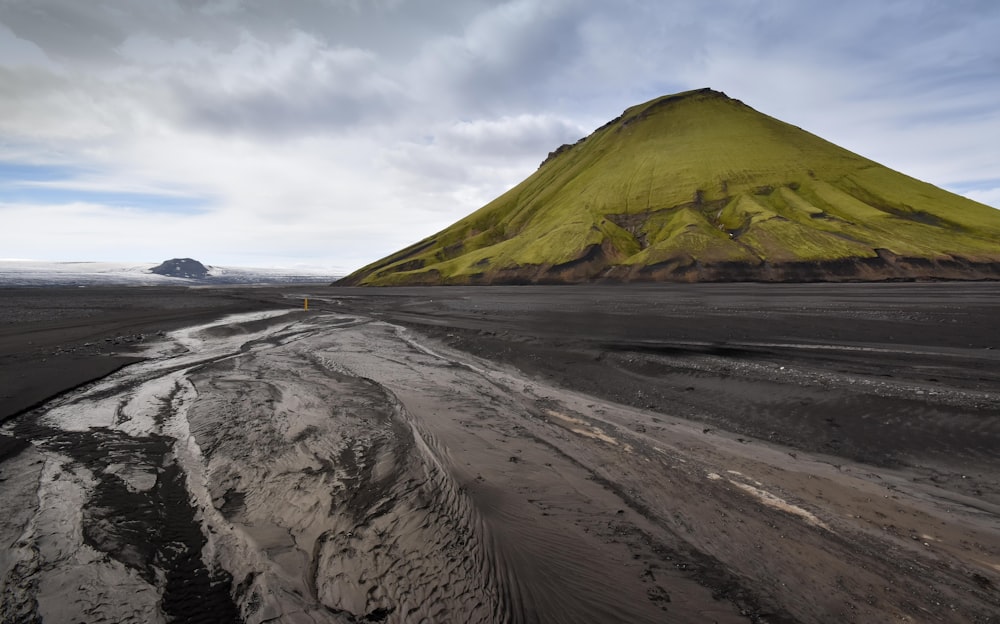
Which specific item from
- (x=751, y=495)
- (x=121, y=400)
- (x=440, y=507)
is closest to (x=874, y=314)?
(x=751, y=495)

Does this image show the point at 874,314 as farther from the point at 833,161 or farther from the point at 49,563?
the point at 833,161

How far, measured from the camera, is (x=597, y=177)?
14012 centimetres

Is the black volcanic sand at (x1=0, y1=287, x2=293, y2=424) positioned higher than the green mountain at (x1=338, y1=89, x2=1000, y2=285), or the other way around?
the green mountain at (x1=338, y1=89, x2=1000, y2=285)

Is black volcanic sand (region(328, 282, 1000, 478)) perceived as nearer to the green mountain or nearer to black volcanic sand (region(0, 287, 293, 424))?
black volcanic sand (region(0, 287, 293, 424))

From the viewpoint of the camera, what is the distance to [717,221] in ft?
313

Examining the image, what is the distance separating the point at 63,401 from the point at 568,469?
14.4m

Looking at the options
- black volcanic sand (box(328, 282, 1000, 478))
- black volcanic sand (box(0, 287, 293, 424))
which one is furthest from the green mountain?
black volcanic sand (box(0, 287, 293, 424))

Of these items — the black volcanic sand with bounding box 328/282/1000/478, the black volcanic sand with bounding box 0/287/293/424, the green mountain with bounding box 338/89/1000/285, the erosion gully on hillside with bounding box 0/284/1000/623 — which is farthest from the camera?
the green mountain with bounding box 338/89/1000/285

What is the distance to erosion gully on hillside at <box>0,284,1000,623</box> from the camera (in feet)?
13.9

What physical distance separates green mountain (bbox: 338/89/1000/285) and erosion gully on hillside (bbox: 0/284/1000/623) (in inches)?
2737

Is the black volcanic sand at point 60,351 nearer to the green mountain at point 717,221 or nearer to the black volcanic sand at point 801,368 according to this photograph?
the black volcanic sand at point 801,368

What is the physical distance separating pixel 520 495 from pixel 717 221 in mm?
105064

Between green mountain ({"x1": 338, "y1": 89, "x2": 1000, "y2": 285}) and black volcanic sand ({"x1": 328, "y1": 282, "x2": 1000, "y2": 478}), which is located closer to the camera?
black volcanic sand ({"x1": 328, "y1": 282, "x2": 1000, "y2": 478})

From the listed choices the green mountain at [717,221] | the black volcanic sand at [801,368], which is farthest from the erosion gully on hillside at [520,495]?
the green mountain at [717,221]
